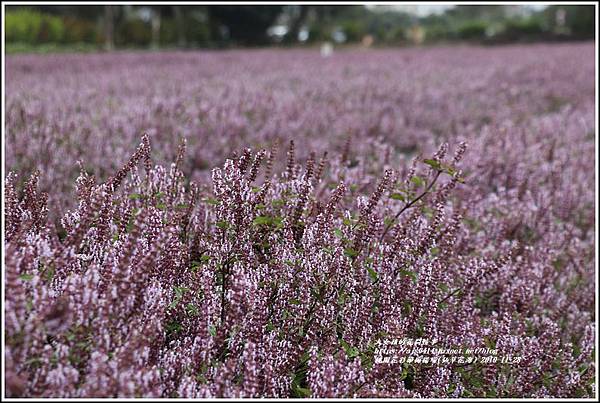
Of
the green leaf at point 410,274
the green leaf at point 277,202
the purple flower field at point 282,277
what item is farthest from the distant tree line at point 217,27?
the green leaf at point 410,274

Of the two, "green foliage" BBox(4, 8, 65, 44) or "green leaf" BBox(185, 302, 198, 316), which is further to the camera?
"green foliage" BBox(4, 8, 65, 44)

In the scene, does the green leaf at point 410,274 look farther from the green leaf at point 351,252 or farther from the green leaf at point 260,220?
the green leaf at point 260,220

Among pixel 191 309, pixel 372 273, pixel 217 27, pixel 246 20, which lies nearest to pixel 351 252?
pixel 372 273

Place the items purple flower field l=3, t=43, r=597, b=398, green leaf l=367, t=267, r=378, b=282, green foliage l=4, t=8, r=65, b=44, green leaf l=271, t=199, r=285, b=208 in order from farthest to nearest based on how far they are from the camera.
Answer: green foliage l=4, t=8, r=65, b=44, green leaf l=271, t=199, r=285, b=208, green leaf l=367, t=267, r=378, b=282, purple flower field l=3, t=43, r=597, b=398

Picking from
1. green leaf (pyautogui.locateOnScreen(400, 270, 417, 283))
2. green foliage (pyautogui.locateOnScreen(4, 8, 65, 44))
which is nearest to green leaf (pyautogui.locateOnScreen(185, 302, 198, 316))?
green leaf (pyautogui.locateOnScreen(400, 270, 417, 283))

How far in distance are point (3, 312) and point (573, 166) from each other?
6.27 m

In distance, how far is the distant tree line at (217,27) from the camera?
29766 millimetres

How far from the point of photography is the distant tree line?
29766mm

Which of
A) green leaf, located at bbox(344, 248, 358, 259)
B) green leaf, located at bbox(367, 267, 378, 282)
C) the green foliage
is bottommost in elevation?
green leaf, located at bbox(367, 267, 378, 282)

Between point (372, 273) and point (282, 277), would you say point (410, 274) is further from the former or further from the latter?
point (282, 277)

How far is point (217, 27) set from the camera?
133 feet

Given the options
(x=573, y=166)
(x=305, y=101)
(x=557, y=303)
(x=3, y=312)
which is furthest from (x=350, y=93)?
(x=3, y=312)

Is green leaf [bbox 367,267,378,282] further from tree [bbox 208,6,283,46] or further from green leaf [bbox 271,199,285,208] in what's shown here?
tree [bbox 208,6,283,46]

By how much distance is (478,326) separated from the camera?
2.89 metres
